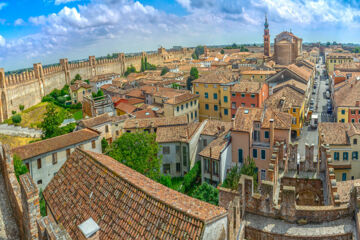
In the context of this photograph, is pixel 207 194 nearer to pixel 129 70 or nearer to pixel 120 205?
pixel 120 205

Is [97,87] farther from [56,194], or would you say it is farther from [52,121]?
[56,194]

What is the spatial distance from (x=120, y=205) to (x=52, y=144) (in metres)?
26.7

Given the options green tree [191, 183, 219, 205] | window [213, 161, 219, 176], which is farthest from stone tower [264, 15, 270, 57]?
green tree [191, 183, 219, 205]

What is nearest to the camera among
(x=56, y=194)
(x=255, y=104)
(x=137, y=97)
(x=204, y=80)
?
(x=56, y=194)

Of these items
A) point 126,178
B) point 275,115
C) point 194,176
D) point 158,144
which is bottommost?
point 194,176

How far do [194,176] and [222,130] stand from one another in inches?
239

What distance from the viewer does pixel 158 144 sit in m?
34.5

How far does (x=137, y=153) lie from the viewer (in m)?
29.8

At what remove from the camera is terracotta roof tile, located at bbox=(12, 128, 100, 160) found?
32034 millimetres

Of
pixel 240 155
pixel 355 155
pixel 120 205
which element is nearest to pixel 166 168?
pixel 240 155

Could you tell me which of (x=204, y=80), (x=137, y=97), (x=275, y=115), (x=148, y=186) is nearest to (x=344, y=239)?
(x=148, y=186)

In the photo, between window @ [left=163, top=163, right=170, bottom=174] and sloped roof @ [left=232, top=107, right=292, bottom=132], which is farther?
window @ [left=163, top=163, right=170, bottom=174]

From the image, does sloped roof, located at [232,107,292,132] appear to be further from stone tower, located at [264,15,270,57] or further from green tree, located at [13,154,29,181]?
stone tower, located at [264,15,270,57]

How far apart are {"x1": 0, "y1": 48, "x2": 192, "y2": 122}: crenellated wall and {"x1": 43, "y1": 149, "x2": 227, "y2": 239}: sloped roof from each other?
5928cm
